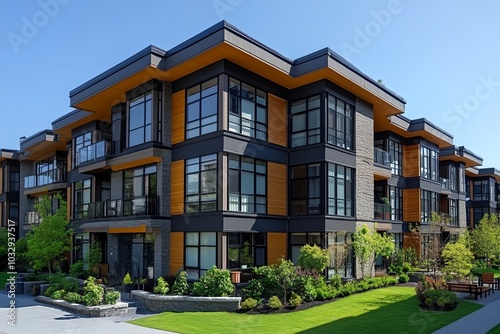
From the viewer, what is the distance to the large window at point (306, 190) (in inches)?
888

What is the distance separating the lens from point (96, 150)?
87.9 ft

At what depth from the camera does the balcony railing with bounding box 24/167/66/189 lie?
115 feet

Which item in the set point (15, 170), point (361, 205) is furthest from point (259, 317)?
point (15, 170)

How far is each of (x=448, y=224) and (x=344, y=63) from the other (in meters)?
21.2

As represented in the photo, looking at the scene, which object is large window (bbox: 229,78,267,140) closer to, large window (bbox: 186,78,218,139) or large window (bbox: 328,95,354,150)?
large window (bbox: 186,78,218,139)

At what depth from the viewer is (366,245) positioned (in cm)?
2330

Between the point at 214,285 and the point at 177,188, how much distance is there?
5638 millimetres

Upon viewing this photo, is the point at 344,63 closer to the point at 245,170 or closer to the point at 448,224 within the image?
the point at 245,170

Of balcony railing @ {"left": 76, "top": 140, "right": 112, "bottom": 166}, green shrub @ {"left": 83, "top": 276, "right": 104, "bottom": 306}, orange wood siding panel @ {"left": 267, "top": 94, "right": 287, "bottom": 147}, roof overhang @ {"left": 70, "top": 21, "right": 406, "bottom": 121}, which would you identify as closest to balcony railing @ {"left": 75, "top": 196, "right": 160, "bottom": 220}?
balcony railing @ {"left": 76, "top": 140, "right": 112, "bottom": 166}

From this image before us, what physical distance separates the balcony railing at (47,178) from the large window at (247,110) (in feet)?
64.6

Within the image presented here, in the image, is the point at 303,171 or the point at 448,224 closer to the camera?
the point at 303,171

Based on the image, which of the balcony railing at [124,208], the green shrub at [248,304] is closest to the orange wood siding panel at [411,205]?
the green shrub at [248,304]

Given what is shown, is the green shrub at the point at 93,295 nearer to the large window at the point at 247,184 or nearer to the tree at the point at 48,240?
the large window at the point at 247,184

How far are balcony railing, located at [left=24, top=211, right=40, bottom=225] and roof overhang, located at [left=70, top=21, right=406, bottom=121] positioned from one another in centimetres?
1568
